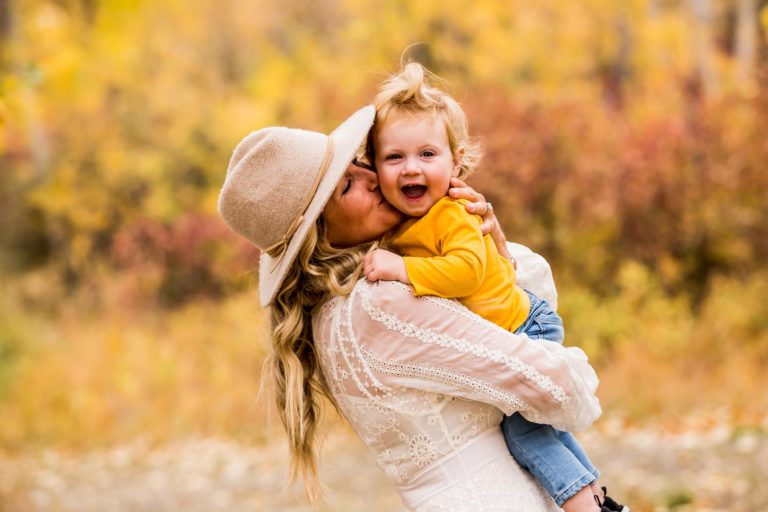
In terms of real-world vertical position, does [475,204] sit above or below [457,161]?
below

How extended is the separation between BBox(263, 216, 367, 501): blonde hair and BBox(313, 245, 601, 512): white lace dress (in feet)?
0.22

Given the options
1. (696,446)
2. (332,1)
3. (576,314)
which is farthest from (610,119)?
(332,1)

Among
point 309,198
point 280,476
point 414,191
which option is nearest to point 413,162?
point 414,191

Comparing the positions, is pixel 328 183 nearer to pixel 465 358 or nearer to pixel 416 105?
pixel 416 105

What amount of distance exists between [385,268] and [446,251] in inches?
5.9

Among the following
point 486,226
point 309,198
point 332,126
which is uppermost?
point 332,126

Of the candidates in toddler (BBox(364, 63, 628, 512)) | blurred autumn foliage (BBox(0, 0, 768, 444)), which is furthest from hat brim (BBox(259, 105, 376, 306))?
blurred autumn foliage (BBox(0, 0, 768, 444))

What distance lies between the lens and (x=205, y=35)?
18.5 metres

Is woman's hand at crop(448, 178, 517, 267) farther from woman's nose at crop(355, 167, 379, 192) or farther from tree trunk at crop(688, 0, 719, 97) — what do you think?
tree trunk at crop(688, 0, 719, 97)

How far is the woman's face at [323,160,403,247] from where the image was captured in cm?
239

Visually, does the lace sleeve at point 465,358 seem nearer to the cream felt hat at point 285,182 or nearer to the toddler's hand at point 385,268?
the toddler's hand at point 385,268

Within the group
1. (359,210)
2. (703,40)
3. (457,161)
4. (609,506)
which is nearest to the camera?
(609,506)

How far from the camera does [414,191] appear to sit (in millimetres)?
2367

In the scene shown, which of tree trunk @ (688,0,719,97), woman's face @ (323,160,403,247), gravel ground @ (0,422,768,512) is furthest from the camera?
tree trunk @ (688,0,719,97)
